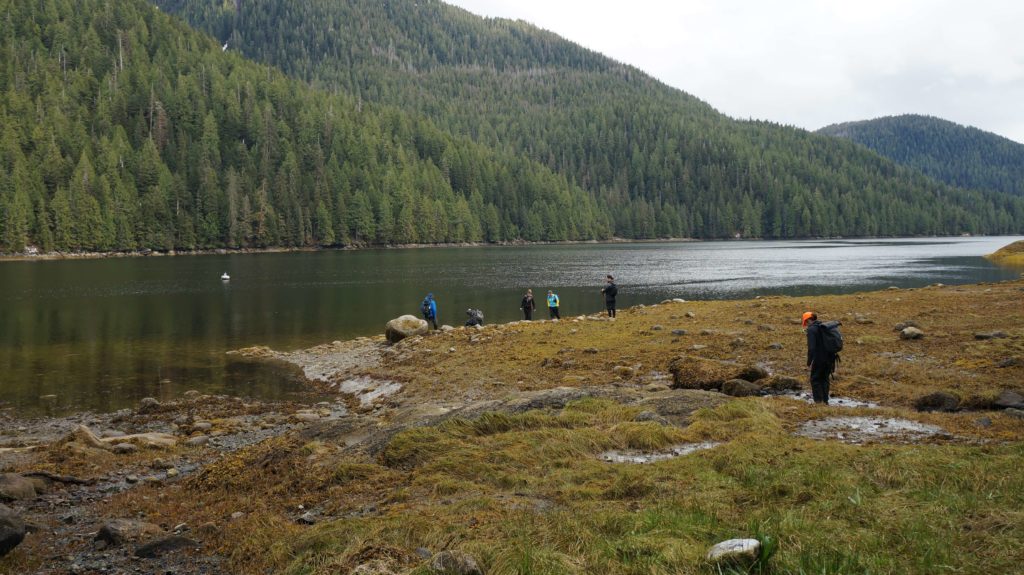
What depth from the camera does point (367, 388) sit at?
23.7 m

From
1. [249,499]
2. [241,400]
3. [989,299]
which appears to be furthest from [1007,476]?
[989,299]

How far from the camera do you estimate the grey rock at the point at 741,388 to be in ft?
48.0

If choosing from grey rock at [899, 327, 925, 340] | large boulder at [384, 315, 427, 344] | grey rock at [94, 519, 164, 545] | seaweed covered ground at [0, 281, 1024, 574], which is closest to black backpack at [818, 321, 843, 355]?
seaweed covered ground at [0, 281, 1024, 574]

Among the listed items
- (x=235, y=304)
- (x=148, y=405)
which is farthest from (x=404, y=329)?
(x=235, y=304)

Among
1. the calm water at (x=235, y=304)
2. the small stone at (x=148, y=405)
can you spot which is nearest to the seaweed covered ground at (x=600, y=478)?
the small stone at (x=148, y=405)

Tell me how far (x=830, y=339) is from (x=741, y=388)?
2.37 m

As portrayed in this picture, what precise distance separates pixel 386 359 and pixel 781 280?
191ft

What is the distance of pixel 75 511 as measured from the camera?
10531 mm

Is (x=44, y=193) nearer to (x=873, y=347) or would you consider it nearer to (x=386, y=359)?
(x=386, y=359)

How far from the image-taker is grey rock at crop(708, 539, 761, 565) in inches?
202

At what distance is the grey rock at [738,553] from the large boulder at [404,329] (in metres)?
27.2

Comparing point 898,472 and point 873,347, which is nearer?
point 898,472

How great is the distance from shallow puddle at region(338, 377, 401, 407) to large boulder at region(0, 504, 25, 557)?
509 inches

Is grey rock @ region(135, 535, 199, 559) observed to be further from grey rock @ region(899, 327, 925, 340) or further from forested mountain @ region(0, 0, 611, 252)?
forested mountain @ region(0, 0, 611, 252)
